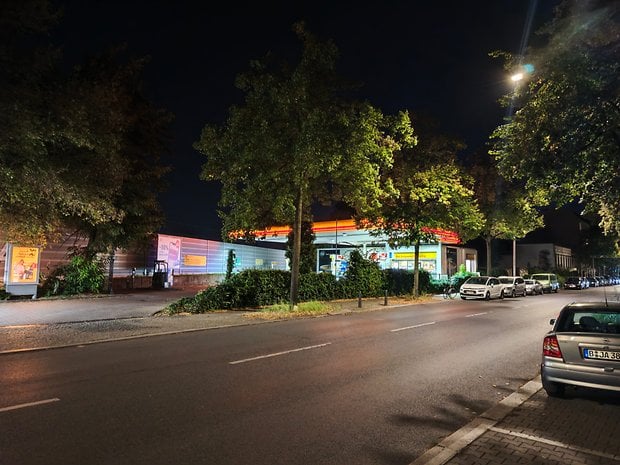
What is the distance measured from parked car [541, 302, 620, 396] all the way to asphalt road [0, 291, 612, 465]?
966 mm

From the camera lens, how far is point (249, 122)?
1877 cm

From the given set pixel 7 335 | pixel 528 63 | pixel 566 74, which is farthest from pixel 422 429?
pixel 7 335

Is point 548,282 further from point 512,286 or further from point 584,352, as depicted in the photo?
point 584,352

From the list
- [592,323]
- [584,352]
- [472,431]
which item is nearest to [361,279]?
[592,323]

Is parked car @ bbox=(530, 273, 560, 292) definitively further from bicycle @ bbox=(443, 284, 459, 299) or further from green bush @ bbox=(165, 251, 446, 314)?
green bush @ bbox=(165, 251, 446, 314)

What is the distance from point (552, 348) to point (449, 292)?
1052 inches

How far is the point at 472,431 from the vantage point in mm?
5602

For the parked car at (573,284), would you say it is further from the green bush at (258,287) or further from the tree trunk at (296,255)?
the tree trunk at (296,255)

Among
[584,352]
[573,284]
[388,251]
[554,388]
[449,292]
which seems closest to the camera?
[584,352]

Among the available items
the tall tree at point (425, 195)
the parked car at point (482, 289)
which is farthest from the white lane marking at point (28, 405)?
the parked car at point (482, 289)

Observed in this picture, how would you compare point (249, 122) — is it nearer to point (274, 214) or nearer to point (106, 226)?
point (274, 214)

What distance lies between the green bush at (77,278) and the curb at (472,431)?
83.4 ft

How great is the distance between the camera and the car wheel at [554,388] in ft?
23.5

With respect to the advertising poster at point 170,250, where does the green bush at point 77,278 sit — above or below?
below
